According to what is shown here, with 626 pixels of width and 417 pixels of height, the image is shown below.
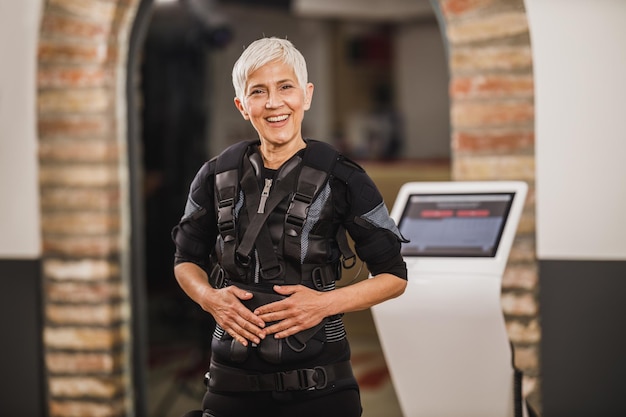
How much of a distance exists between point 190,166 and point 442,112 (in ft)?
12.4

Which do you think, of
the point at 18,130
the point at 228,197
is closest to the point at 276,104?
the point at 228,197

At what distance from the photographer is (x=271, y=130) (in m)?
1.71

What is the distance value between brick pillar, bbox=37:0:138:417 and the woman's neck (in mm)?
1818

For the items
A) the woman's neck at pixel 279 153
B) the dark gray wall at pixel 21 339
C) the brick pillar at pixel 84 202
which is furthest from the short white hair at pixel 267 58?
the dark gray wall at pixel 21 339

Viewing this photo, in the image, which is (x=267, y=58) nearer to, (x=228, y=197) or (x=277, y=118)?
(x=277, y=118)

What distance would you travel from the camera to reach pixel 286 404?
1.68 meters

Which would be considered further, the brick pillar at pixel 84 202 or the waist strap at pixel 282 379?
the brick pillar at pixel 84 202

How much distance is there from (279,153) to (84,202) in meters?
1.90

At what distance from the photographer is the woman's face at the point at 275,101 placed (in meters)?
1.68

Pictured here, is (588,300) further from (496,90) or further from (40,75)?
(40,75)

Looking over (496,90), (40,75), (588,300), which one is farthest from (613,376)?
(40,75)

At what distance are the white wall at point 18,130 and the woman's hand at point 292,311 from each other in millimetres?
2109

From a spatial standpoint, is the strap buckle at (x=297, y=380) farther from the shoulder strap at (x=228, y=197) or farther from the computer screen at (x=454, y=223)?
the computer screen at (x=454, y=223)

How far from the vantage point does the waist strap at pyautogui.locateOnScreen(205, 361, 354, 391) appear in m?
1.66
